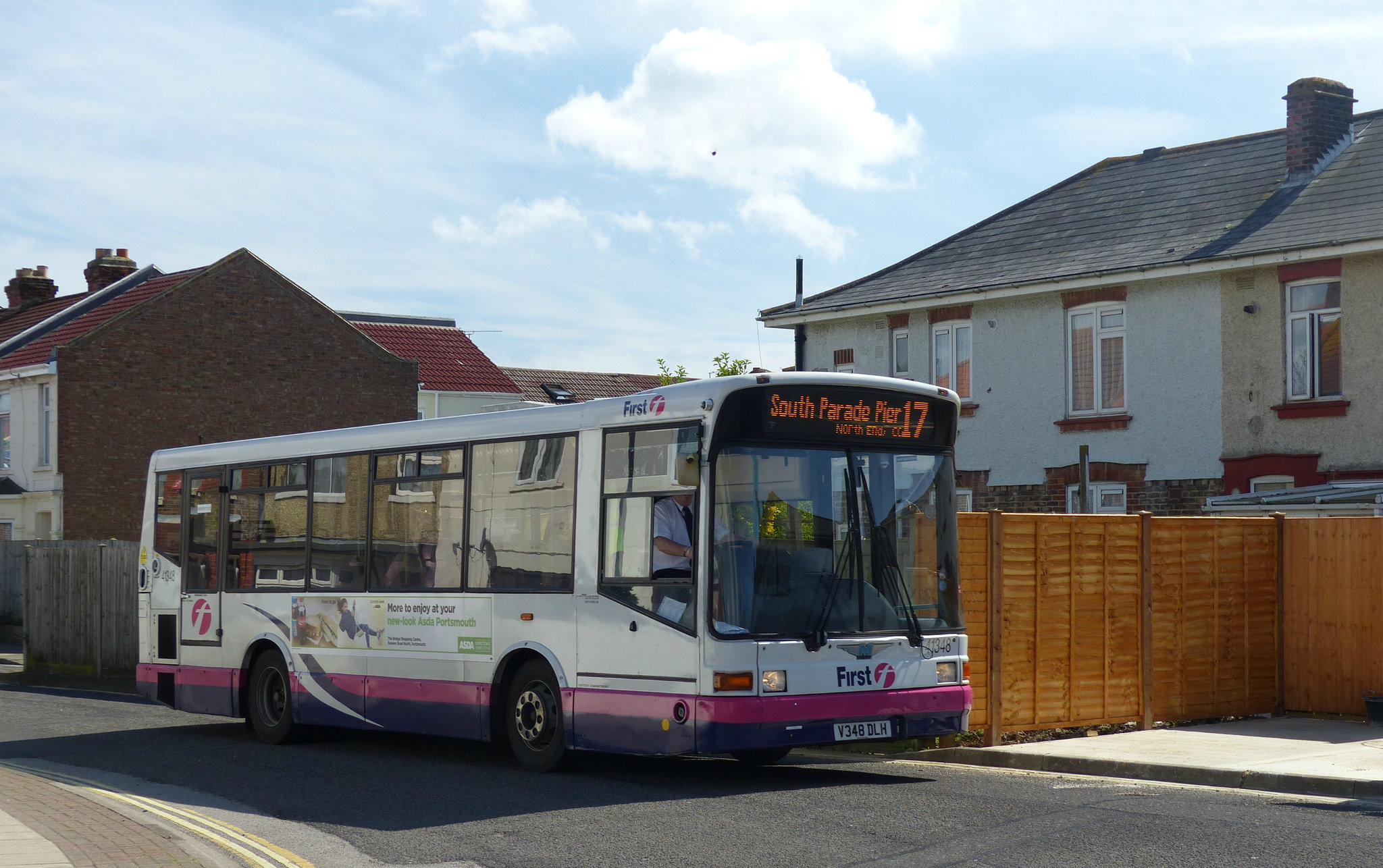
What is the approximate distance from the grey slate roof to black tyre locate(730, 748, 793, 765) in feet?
43.2

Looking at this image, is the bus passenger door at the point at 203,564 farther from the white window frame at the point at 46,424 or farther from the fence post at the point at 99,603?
the white window frame at the point at 46,424

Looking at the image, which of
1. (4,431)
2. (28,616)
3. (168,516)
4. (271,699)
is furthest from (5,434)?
(271,699)

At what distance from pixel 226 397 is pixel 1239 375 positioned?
84.7 feet

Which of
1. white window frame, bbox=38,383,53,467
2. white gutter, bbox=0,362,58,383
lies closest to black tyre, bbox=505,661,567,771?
white gutter, bbox=0,362,58,383

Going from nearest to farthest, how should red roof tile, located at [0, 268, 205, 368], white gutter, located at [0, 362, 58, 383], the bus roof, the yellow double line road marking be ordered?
1. the yellow double line road marking
2. the bus roof
3. white gutter, located at [0, 362, 58, 383]
4. red roof tile, located at [0, 268, 205, 368]

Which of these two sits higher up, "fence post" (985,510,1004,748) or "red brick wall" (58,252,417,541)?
"red brick wall" (58,252,417,541)

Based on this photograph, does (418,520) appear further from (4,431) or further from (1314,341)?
(4,431)

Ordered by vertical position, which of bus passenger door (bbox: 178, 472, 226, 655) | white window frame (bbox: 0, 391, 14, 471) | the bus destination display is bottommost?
bus passenger door (bbox: 178, 472, 226, 655)

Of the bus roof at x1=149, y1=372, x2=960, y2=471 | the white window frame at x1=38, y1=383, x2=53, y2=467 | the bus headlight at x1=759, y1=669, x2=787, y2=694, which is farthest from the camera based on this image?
the white window frame at x1=38, y1=383, x2=53, y2=467

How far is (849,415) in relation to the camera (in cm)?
1121

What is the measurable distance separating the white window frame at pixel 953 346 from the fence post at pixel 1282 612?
1080 cm

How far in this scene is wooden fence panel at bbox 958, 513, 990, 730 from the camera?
1295cm

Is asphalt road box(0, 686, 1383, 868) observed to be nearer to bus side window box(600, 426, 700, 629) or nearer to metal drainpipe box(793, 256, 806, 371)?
bus side window box(600, 426, 700, 629)

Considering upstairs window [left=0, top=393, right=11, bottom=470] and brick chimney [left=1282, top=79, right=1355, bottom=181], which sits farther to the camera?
upstairs window [left=0, top=393, right=11, bottom=470]
